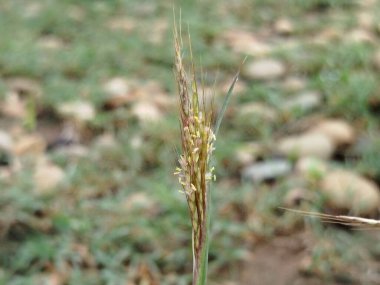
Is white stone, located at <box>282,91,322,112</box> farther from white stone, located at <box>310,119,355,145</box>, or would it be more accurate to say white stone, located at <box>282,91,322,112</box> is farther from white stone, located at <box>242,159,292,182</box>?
white stone, located at <box>242,159,292,182</box>

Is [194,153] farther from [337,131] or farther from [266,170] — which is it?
[337,131]

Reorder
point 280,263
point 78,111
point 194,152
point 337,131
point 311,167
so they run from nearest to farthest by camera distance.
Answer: point 194,152 → point 280,263 → point 311,167 → point 337,131 → point 78,111

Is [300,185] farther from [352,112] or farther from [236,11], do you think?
[236,11]

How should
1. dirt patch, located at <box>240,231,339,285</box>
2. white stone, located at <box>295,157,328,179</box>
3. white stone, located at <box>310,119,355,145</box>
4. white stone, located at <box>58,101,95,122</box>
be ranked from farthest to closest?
1. white stone, located at <box>58,101,95,122</box>
2. white stone, located at <box>310,119,355,145</box>
3. white stone, located at <box>295,157,328,179</box>
4. dirt patch, located at <box>240,231,339,285</box>

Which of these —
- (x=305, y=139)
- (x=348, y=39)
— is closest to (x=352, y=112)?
(x=305, y=139)

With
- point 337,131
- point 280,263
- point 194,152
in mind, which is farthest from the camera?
point 337,131

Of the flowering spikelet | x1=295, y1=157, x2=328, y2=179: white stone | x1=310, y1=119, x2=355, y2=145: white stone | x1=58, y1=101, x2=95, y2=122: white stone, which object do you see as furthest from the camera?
x1=58, y1=101, x2=95, y2=122: white stone

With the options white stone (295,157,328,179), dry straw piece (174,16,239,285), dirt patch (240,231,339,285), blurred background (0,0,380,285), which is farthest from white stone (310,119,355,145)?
dry straw piece (174,16,239,285)

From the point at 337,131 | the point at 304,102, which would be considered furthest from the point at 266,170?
the point at 304,102
